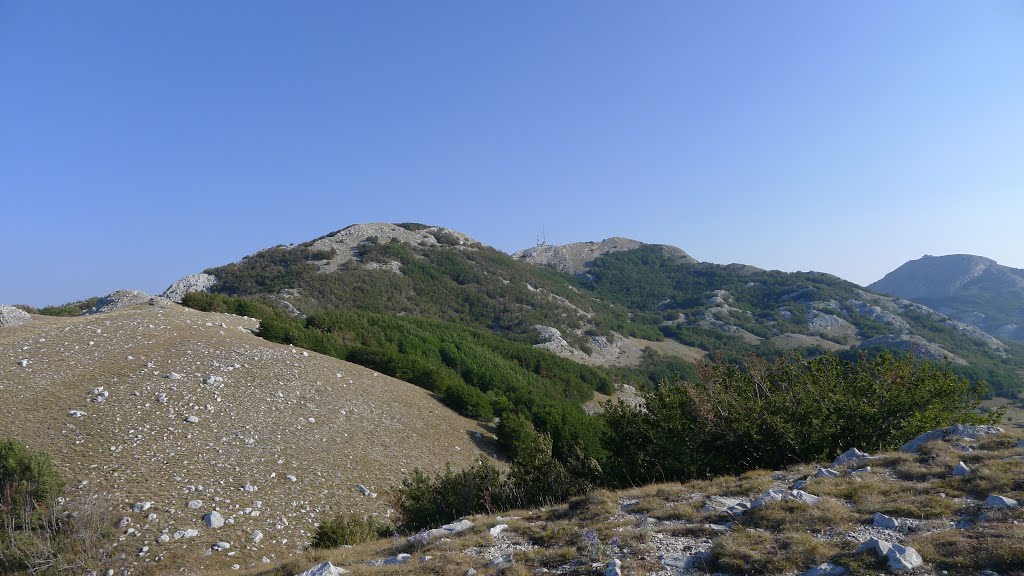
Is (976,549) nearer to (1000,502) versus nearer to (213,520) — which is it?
(1000,502)

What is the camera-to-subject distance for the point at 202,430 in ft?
51.1

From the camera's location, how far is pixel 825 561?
5160mm

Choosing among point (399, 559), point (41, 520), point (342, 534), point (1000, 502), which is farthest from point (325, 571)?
point (1000, 502)

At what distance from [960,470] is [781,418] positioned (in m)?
3.91

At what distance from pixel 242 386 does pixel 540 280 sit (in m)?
89.9

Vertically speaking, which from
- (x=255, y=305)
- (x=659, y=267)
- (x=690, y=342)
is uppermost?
(x=659, y=267)

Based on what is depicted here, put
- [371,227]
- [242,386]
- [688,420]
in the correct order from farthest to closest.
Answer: [371,227]
[242,386]
[688,420]

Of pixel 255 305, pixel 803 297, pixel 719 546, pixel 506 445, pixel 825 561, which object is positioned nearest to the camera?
pixel 825 561

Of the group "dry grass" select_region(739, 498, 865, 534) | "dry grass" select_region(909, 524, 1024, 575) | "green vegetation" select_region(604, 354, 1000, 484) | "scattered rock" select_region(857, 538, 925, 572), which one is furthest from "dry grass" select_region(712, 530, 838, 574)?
"green vegetation" select_region(604, 354, 1000, 484)

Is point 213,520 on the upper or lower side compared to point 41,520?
lower

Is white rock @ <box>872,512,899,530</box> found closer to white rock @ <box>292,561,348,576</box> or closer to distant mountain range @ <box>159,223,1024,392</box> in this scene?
white rock @ <box>292,561,348,576</box>

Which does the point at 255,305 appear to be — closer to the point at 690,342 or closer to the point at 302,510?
the point at 302,510

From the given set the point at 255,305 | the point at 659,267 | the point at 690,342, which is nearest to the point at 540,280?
the point at 690,342

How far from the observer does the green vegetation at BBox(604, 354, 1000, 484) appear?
11.5 meters
